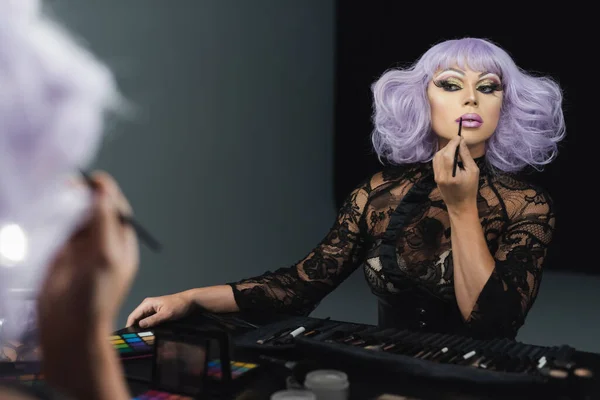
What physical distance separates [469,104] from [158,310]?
981 mm

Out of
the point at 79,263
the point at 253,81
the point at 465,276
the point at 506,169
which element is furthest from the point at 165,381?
the point at 253,81

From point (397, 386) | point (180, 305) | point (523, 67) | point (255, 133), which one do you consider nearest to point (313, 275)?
point (180, 305)

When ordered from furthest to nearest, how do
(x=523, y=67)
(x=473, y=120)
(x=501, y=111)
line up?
(x=523, y=67) → (x=501, y=111) → (x=473, y=120)

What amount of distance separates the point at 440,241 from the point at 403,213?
0.48ft

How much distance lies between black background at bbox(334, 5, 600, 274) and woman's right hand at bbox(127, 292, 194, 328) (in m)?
2.95

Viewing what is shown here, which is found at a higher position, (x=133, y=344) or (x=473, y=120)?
(x=473, y=120)

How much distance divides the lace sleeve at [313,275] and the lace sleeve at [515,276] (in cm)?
45

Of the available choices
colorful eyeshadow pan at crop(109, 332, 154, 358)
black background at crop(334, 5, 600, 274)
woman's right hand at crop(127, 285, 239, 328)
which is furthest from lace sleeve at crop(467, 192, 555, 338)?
black background at crop(334, 5, 600, 274)

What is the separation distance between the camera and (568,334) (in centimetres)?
367

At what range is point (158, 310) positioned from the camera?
153 centimetres

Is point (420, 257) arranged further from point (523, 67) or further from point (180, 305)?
point (523, 67)

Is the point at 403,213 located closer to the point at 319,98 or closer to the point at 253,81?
the point at 253,81

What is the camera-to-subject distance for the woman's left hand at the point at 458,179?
5.41 feet

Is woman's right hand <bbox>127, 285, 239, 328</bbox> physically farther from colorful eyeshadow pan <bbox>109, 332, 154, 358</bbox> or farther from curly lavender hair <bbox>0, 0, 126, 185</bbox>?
curly lavender hair <bbox>0, 0, 126, 185</bbox>
